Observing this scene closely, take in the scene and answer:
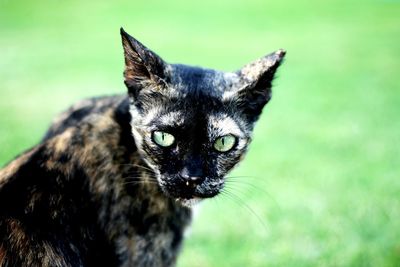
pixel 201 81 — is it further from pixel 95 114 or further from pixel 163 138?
pixel 95 114

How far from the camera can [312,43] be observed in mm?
14508

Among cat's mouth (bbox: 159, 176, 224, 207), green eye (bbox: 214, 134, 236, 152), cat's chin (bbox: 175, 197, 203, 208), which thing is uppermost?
green eye (bbox: 214, 134, 236, 152)

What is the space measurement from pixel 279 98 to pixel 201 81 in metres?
6.88

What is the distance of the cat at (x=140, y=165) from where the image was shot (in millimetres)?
3010

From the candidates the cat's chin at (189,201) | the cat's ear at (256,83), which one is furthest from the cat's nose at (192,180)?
the cat's ear at (256,83)

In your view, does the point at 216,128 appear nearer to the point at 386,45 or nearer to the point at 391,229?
the point at 391,229

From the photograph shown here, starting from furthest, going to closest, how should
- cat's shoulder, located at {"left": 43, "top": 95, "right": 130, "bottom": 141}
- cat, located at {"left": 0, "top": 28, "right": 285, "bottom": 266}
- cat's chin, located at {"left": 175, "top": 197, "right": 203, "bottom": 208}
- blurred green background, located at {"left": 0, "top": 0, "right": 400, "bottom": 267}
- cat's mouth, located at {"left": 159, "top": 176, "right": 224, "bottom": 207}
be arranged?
blurred green background, located at {"left": 0, "top": 0, "right": 400, "bottom": 267}
cat's shoulder, located at {"left": 43, "top": 95, "right": 130, "bottom": 141}
cat's chin, located at {"left": 175, "top": 197, "right": 203, "bottom": 208}
cat's mouth, located at {"left": 159, "top": 176, "right": 224, "bottom": 207}
cat, located at {"left": 0, "top": 28, "right": 285, "bottom": 266}

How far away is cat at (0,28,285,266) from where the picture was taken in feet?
9.87

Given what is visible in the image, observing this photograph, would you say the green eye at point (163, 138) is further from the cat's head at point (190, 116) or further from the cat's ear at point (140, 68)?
the cat's ear at point (140, 68)

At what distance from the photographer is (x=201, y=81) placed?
340 cm

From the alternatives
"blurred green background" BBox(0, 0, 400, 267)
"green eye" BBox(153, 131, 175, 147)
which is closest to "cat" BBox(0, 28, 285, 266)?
"green eye" BBox(153, 131, 175, 147)

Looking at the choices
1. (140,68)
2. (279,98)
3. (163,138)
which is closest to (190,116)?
(163,138)

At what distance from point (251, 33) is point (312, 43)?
2416 mm

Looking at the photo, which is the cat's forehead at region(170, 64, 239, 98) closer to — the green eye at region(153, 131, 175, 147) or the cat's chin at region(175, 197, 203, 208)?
the green eye at region(153, 131, 175, 147)
